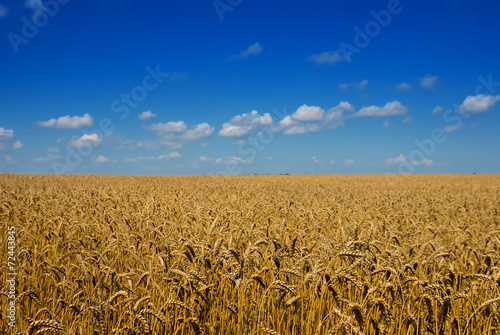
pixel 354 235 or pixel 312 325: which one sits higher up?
pixel 354 235

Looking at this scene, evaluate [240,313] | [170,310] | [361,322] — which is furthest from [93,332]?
[361,322]

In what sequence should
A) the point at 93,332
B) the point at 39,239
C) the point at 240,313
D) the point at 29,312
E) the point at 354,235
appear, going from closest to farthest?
the point at 240,313 → the point at 93,332 → the point at 29,312 → the point at 354,235 → the point at 39,239

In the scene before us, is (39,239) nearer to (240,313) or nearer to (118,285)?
(118,285)

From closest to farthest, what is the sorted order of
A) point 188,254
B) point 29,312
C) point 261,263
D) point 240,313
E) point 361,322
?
point 361,322 → point 240,313 → point 29,312 → point 188,254 → point 261,263

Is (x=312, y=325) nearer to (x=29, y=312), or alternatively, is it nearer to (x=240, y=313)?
(x=240, y=313)

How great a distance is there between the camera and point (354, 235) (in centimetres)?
415

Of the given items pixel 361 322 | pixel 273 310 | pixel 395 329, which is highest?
pixel 361 322

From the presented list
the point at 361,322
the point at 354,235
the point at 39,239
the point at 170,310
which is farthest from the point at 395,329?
the point at 39,239

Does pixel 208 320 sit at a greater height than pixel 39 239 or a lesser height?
lesser

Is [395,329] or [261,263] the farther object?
[261,263]

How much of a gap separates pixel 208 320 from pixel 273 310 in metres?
0.61

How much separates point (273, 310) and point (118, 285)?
1778 mm

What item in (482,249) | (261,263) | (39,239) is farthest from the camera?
(39,239)

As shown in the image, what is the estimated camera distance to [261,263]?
Answer: 3773mm
